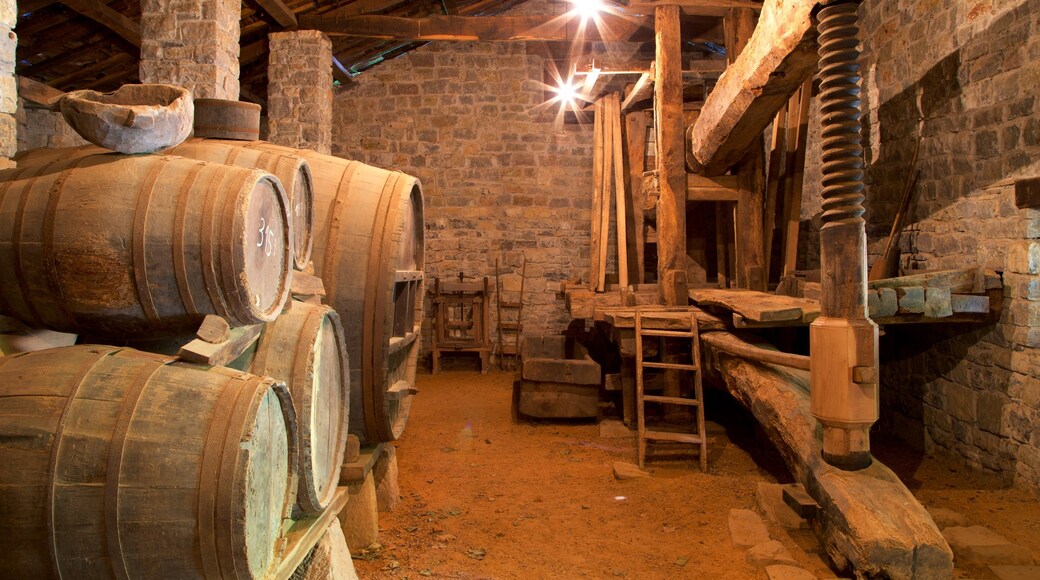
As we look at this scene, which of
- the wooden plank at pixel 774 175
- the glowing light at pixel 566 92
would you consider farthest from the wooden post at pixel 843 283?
the glowing light at pixel 566 92

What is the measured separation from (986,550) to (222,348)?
398cm

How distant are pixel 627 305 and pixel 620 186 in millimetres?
2222

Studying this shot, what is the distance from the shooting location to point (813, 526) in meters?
3.82

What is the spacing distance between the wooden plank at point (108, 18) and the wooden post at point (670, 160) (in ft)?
16.4

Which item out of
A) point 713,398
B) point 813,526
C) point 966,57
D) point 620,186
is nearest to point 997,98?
point 966,57

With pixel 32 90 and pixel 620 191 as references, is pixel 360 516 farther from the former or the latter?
pixel 620 191

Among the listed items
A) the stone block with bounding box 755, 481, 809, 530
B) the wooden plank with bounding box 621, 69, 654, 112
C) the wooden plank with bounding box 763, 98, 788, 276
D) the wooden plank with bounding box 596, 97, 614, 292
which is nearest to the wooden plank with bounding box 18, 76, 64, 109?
the wooden plank with bounding box 621, 69, 654, 112

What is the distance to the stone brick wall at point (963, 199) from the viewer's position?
14.9 ft

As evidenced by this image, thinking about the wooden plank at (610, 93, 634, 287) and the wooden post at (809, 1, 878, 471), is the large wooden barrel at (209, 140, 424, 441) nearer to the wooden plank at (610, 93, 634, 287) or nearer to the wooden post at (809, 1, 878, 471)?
the wooden post at (809, 1, 878, 471)

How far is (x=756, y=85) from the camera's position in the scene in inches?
200

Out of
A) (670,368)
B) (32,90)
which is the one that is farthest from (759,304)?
(32,90)

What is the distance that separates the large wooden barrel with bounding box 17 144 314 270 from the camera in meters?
2.80

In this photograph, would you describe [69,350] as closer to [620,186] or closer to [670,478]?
[670,478]

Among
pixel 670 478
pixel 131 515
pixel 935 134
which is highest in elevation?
pixel 935 134
